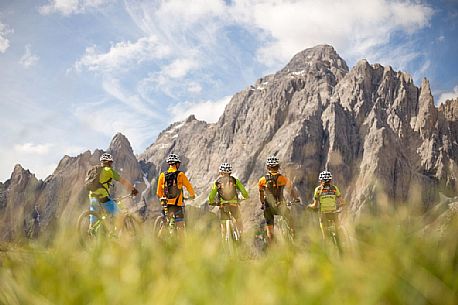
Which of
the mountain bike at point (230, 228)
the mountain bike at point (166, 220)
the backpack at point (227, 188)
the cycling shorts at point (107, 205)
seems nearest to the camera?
the mountain bike at point (230, 228)

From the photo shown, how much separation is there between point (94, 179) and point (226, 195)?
409 cm

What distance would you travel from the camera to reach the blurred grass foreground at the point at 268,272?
2.06 meters

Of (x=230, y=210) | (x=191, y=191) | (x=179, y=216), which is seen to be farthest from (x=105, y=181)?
→ (x=230, y=210)

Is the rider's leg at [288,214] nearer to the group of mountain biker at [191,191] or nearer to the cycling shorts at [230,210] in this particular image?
the group of mountain biker at [191,191]

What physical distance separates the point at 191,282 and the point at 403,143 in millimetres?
205877

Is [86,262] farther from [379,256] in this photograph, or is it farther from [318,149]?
[318,149]

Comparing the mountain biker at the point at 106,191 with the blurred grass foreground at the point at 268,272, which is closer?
the blurred grass foreground at the point at 268,272

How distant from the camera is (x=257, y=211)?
516ft

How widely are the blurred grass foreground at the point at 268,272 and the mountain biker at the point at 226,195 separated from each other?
8535 millimetres

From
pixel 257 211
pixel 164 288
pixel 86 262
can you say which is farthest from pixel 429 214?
pixel 257 211

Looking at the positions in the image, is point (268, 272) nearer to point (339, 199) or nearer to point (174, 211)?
point (174, 211)

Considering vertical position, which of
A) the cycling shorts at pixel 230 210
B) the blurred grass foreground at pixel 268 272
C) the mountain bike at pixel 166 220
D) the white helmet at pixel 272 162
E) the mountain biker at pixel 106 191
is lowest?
the blurred grass foreground at pixel 268 272

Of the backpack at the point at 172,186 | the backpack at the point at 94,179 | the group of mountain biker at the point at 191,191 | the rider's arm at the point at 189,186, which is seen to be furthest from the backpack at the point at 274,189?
the backpack at the point at 94,179

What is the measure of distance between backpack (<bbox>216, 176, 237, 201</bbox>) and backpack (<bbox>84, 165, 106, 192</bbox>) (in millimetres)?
3655
